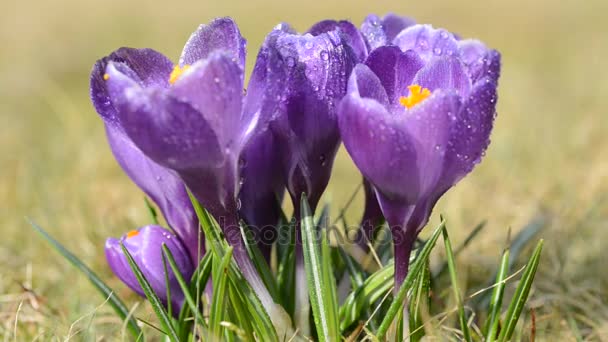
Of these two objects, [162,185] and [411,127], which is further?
[162,185]

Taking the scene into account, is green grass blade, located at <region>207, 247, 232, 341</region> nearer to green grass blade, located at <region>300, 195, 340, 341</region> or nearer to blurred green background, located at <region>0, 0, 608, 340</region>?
green grass blade, located at <region>300, 195, 340, 341</region>

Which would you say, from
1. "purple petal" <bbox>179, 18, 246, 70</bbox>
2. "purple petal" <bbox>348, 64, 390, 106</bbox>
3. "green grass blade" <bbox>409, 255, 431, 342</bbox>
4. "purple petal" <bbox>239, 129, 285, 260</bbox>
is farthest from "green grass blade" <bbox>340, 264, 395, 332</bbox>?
"purple petal" <bbox>179, 18, 246, 70</bbox>

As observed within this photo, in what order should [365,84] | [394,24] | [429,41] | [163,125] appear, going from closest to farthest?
[163,125] < [365,84] < [429,41] < [394,24]

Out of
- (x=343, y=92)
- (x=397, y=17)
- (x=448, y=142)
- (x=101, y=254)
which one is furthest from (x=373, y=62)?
(x=101, y=254)

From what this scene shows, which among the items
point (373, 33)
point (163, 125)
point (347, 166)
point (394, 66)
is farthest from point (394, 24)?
point (347, 166)

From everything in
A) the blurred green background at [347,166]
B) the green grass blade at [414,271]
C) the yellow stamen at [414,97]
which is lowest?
the blurred green background at [347,166]

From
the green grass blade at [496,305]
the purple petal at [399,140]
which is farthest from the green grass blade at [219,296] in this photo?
the green grass blade at [496,305]

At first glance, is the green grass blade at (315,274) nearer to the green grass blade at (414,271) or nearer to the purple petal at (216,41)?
the green grass blade at (414,271)

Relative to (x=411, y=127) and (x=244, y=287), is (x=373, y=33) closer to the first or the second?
(x=411, y=127)
